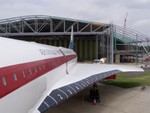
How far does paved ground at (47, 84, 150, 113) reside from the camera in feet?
44.8

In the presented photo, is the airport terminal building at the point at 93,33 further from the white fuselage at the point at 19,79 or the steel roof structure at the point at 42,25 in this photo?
the white fuselage at the point at 19,79

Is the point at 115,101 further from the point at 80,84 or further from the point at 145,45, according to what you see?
the point at 145,45

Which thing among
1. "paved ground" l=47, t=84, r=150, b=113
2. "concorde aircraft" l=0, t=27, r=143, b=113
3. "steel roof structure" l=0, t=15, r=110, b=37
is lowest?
"paved ground" l=47, t=84, r=150, b=113

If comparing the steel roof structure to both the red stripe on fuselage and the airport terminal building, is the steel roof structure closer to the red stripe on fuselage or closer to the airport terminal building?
the airport terminal building

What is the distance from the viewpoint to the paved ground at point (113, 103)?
13.6 meters

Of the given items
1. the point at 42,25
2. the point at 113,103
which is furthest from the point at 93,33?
the point at 113,103

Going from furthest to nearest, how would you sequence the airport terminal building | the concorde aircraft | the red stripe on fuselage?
the airport terminal building
the concorde aircraft
the red stripe on fuselage

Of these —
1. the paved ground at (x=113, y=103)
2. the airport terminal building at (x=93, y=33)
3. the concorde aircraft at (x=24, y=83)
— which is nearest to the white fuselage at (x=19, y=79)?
the concorde aircraft at (x=24, y=83)

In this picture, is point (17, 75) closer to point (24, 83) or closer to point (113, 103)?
point (24, 83)

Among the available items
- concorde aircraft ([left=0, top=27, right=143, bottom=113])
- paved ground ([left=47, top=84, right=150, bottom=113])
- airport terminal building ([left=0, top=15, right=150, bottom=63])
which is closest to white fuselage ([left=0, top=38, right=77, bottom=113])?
concorde aircraft ([left=0, top=27, right=143, bottom=113])

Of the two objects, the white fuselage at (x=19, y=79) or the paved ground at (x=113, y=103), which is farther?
the paved ground at (x=113, y=103)

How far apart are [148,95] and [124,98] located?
176 centimetres

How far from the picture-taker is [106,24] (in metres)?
71.0

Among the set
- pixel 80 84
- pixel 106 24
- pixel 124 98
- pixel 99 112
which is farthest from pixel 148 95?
pixel 106 24
